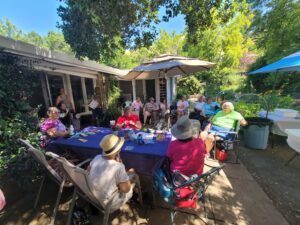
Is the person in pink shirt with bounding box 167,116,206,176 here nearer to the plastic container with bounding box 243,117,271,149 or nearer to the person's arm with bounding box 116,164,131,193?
the person's arm with bounding box 116,164,131,193

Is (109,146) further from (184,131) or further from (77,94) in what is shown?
(77,94)

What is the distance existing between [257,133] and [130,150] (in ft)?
10.5

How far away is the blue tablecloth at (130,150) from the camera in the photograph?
80.4 inches

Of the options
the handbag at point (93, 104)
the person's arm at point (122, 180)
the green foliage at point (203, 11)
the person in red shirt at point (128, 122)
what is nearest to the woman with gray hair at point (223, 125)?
the person in red shirt at point (128, 122)

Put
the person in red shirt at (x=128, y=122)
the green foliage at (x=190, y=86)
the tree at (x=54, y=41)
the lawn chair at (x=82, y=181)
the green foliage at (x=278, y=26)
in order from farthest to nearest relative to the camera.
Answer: the tree at (x=54, y=41)
the green foliage at (x=190, y=86)
the green foliage at (x=278, y=26)
the person in red shirt at (x=128, y=122)
the lawn chair at (x=82, y=181)

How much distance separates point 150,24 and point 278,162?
427cm

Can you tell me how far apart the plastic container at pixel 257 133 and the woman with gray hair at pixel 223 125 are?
501mm

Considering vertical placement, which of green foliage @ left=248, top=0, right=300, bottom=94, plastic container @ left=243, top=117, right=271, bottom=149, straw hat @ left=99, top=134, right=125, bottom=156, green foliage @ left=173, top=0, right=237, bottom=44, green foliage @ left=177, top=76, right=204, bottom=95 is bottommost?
plastic container @ left=243, top=117, right=271, bottom=149

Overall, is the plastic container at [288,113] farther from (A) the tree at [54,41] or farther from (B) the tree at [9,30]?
(A) the tree at [54,41]

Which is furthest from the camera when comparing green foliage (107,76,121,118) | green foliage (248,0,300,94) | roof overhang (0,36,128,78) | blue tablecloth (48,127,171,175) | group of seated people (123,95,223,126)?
green foliage (248,0,300,94)

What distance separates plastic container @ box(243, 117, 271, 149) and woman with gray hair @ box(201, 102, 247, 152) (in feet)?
1.64

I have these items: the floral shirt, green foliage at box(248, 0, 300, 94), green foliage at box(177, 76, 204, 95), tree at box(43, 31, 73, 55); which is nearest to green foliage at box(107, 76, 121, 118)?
the floral shirt

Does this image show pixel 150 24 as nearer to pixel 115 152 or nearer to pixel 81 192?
pixel 115 152

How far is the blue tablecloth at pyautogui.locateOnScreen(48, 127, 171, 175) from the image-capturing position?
204 cm
